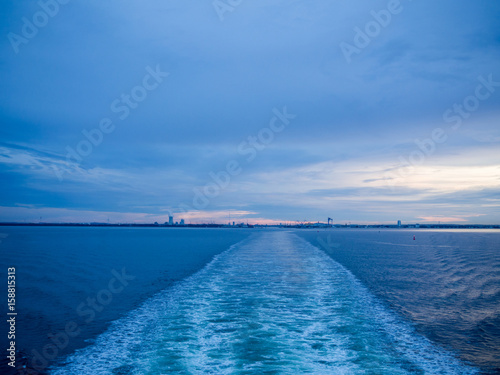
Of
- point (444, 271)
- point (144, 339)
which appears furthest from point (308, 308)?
point (444, 271)

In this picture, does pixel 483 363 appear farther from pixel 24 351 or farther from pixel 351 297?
pixel 24 351

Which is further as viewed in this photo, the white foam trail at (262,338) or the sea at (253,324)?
the sea at (253,324)

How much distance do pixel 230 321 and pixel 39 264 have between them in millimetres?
22244

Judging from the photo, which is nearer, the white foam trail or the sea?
the white foam trail

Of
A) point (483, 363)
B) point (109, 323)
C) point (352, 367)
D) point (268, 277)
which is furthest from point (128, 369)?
point (268, 277)

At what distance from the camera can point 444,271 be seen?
26.8 metres

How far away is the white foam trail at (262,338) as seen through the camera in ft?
29.1

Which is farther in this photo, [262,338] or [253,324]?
[253,324]

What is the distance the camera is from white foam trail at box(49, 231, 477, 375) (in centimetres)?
886

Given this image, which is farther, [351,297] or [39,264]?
[39,264]

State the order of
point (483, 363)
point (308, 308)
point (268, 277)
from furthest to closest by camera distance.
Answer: point (268, 277), point (308, 308), point (483, 363)

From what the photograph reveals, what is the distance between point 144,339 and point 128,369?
226cm

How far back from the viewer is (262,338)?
35.5ft

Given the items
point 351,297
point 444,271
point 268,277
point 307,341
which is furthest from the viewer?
point 444,271
